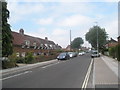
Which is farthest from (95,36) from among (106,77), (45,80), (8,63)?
(45,80)

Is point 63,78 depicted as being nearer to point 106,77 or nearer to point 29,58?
point 106,77

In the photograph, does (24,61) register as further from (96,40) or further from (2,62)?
(96,40)

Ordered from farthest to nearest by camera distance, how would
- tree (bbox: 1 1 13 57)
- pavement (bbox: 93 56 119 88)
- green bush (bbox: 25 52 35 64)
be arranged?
green bush (bbox: 25 52 35 64), tree (bbox: 1 1 13 57), pavement (bbox: 93 56 119 88)

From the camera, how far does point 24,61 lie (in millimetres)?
38688

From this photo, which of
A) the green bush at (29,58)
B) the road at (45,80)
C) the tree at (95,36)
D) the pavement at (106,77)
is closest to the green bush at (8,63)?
the green bush at (29,58)

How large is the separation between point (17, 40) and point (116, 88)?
5044 centimetres

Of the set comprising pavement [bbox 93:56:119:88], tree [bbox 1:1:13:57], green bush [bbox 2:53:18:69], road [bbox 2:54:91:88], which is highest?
tree [bbox 1:1:13:57]

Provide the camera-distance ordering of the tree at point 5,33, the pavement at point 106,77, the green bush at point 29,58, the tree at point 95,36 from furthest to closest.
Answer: the tree at point 95,36 → the green bush at point 29,58 → the tree at point 5,33 → the pavement at point 106,77

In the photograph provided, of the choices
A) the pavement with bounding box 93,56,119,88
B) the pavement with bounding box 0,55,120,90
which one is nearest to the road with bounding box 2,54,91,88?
the pavement with bounding box 0,55,120,90

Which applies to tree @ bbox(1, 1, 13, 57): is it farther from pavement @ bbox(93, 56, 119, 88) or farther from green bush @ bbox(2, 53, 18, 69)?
pavement @ bbox(93, 56, 119, 88)

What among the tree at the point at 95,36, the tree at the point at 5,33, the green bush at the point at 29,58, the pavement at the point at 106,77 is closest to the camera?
the pavement at the point at 106,77

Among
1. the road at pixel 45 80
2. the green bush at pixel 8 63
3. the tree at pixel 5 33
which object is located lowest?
the road at pixel 45 80

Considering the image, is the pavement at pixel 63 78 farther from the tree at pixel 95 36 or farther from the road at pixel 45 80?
the tree at pixel 95 36

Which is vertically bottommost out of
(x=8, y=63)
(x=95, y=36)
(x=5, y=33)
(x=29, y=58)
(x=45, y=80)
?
(x=45, y=80)
